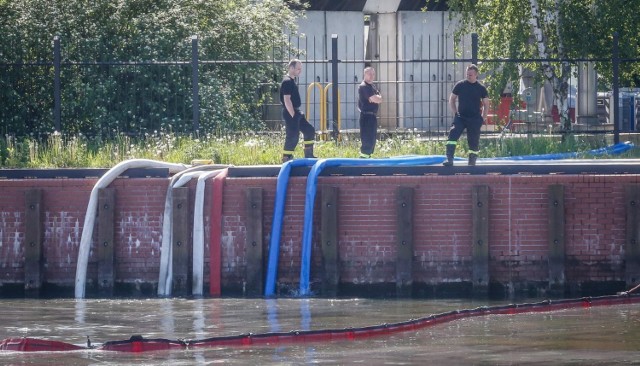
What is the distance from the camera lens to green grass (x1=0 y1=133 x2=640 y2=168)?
692 inches

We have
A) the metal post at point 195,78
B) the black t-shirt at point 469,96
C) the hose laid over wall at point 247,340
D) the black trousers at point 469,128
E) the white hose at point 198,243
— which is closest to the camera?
the hose laid over wall at point 247,340

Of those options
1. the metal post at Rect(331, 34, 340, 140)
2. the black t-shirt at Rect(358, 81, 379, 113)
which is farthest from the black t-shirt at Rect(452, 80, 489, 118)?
the metal post at Rect(331, 34, 340, 140)

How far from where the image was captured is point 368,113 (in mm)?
17531

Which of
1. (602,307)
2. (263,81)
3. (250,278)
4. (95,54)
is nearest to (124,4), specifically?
(95,54)

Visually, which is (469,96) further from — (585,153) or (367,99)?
(585,153)

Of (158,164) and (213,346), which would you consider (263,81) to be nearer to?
(158,164)

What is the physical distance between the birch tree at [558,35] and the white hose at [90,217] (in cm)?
774

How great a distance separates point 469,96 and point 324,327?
4984mm

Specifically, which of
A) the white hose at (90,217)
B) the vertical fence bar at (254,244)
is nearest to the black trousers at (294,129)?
the vertical fence bar at (254,244)

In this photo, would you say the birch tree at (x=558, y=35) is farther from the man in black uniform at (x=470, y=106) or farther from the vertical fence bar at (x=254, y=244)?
the vertical fence bar at (x=254, y=244)

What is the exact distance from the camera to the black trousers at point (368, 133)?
17.5 metres

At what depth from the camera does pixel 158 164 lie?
15.8 metres

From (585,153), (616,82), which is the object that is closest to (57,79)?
(585,153)

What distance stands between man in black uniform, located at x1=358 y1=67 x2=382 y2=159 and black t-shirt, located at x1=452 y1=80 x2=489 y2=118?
1.31 metres
